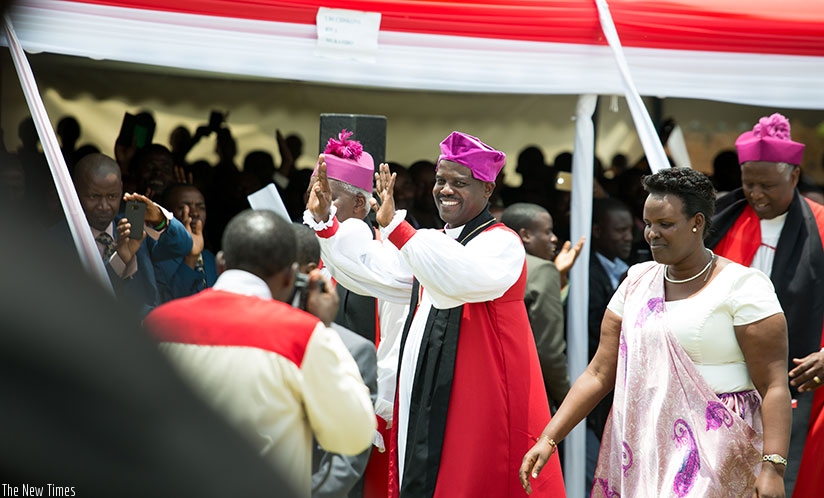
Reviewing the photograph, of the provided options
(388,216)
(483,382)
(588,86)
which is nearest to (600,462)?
(483,382)

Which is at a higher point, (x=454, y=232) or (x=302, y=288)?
(x=454, y=232)

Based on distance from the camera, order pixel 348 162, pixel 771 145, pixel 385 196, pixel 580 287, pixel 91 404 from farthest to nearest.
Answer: pixel 580 287, pixel 771 145, pixel 348 162, pixel 385 196, pixel 91 404

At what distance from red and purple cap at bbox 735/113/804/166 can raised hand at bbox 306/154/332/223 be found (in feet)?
7.58

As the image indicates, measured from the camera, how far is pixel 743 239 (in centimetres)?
578

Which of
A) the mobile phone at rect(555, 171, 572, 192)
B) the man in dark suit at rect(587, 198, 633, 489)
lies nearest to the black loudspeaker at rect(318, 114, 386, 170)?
the man in dark suit at rect(587, 198, 633, 489)

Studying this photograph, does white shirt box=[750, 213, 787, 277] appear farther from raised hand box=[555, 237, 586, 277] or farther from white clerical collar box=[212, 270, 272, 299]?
white clerical collar box=[212, 270, 272, 299]

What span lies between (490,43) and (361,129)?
98 cm

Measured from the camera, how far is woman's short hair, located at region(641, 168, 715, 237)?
413 centimetres

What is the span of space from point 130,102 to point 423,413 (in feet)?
14.2

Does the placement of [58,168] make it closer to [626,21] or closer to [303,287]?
[303,287]

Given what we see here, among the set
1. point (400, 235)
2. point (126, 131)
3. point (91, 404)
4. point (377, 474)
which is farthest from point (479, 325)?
point (91, 404)

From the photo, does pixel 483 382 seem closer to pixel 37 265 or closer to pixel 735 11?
pixel 735 11

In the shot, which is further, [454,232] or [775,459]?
[454,232]

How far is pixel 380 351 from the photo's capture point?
544 cm
